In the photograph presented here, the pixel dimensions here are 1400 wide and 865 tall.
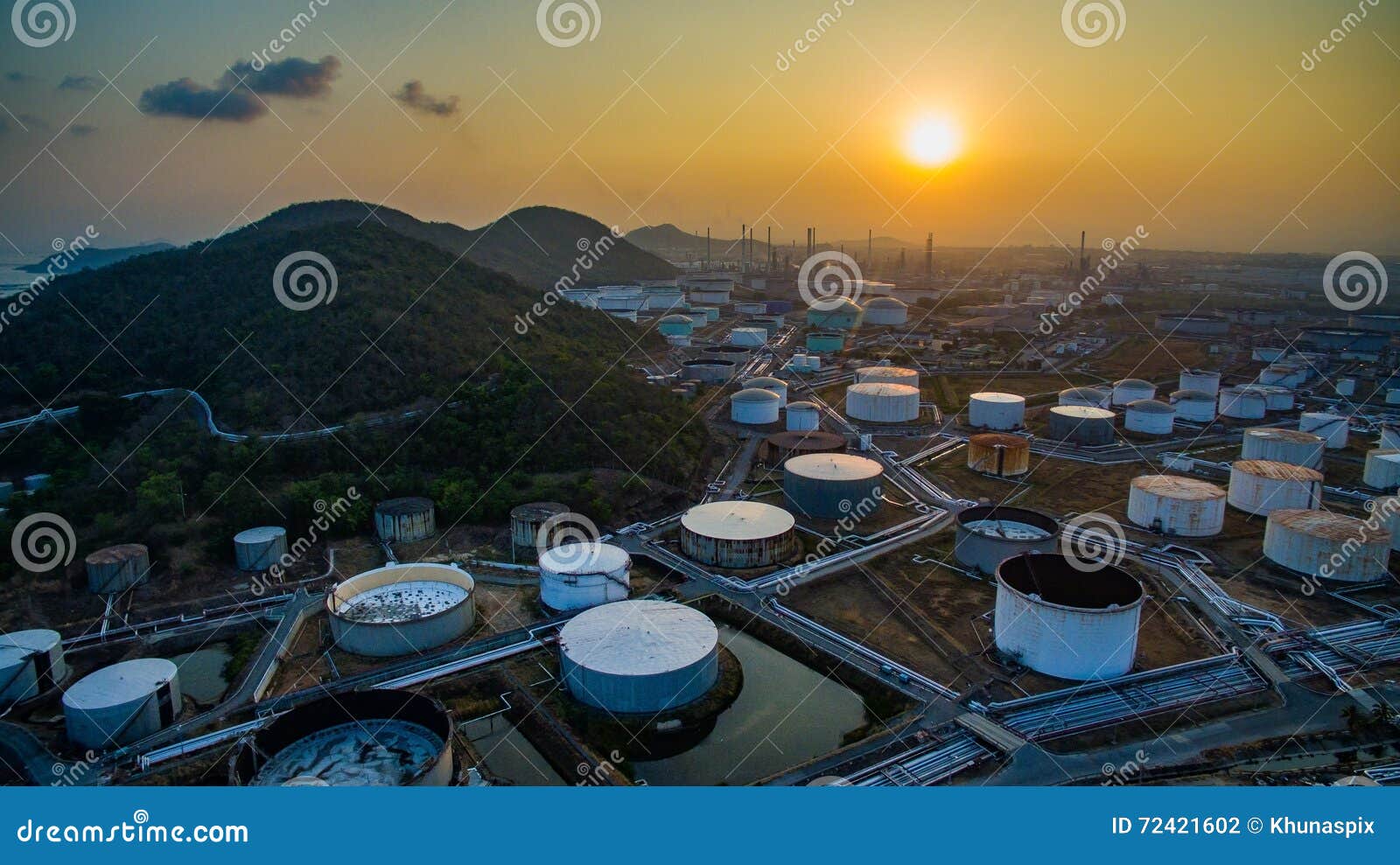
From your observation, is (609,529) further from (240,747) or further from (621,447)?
(240,747)

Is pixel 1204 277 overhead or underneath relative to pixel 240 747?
A: overhead

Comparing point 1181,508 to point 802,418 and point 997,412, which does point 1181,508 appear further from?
point 802,418

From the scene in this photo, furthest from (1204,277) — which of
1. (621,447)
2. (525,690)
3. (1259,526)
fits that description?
(525,690)

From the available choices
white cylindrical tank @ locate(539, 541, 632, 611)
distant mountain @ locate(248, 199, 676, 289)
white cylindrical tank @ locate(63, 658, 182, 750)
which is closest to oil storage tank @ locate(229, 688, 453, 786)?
white cylindrical tank @ locate(63, 658, 182, 750)

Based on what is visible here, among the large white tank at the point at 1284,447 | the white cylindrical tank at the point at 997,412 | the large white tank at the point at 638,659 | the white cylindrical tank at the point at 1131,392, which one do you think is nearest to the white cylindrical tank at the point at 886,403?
the white cylindrical tank at the point at 997,412

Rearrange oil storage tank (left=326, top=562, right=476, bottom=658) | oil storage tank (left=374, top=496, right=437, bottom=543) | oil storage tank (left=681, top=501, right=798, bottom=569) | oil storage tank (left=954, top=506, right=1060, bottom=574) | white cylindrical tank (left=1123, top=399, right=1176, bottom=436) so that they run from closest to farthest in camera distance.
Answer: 1. oil storage tank (left=326, top=562, right=476, bottom=658)
2. oil storage tank (left=954, top=506, right=1060, bottom=574)
3. oil storage tank (left=681, top=501, right=798, bottom=569)
4. oil storage tank (left=374, top=496, right=437, bottom=543)
5. white cylindrical tank (left=1123, top=399, right=1176, bottom=436)

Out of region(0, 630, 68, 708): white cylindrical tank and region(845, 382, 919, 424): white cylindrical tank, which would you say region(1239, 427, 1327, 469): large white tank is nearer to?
region(845, 382, 919, 424): white cylindrical tank
